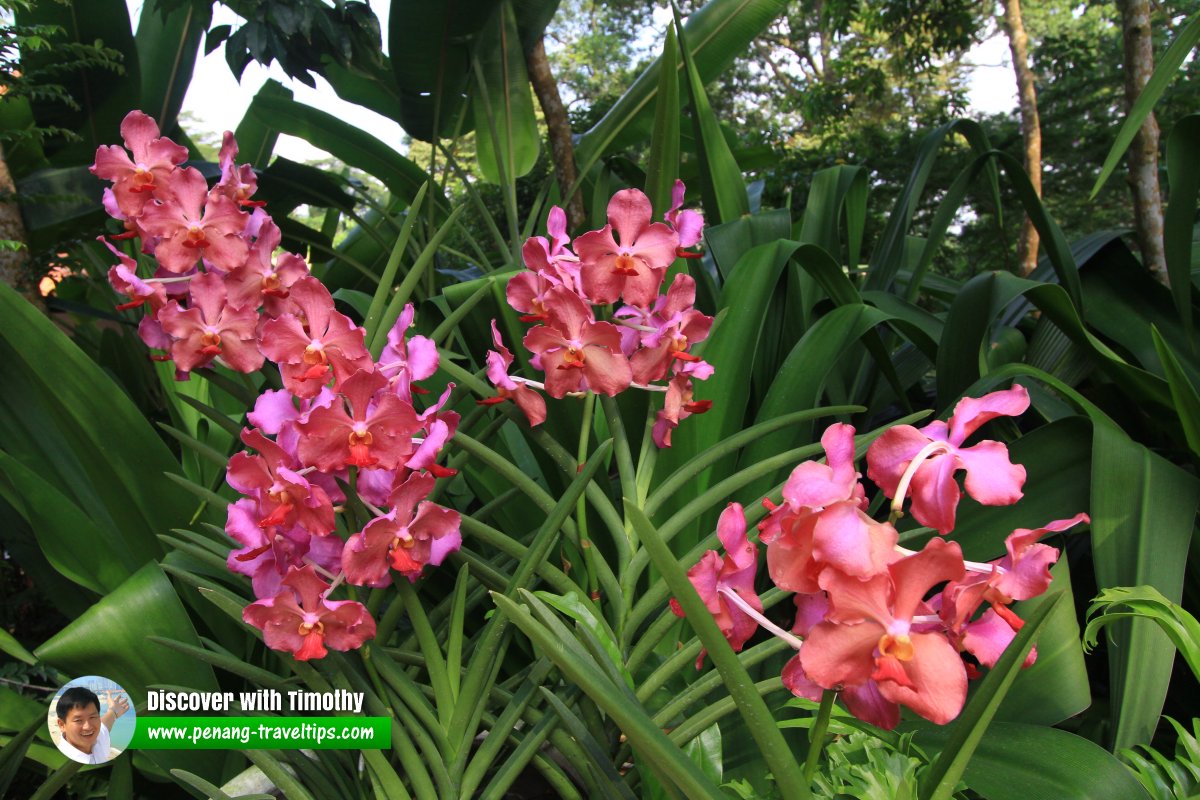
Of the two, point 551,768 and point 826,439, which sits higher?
point 826,439

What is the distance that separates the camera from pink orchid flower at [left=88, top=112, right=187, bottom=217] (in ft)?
2.59

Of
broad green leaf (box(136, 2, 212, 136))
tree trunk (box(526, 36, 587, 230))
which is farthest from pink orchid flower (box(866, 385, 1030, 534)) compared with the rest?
broad green leaf (box(136, 2, 212, 136))

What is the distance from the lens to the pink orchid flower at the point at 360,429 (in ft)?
1.96

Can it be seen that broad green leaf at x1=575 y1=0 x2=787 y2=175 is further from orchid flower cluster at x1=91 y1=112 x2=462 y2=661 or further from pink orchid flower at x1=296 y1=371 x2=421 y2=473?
pink orchid flower at x1=296 y1=371 x2=421 y2=473

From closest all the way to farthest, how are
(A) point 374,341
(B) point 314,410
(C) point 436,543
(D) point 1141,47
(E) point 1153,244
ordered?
(B) point 314,410
(C) point 436,543
(A) point 374,341
(E) point 1153,244
(D) point 1141,47

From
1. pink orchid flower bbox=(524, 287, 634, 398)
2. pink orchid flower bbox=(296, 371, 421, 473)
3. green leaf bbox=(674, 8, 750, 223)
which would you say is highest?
green leaf bbox=(674, 8, 750, 223)

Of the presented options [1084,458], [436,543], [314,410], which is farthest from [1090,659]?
[314,410]

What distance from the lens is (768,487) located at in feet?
3.33

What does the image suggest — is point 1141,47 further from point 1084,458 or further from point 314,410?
point 314,410

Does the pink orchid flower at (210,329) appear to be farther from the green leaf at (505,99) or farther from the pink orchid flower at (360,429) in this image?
the green leaf at (505,99)

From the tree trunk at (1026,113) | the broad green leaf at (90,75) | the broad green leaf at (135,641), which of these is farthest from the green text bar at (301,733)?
the tree trunk at (1026,113)

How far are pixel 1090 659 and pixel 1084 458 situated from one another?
326mm

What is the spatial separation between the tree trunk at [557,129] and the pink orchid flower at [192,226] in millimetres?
1666

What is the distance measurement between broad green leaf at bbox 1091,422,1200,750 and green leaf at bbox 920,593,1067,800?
372 millimetres
